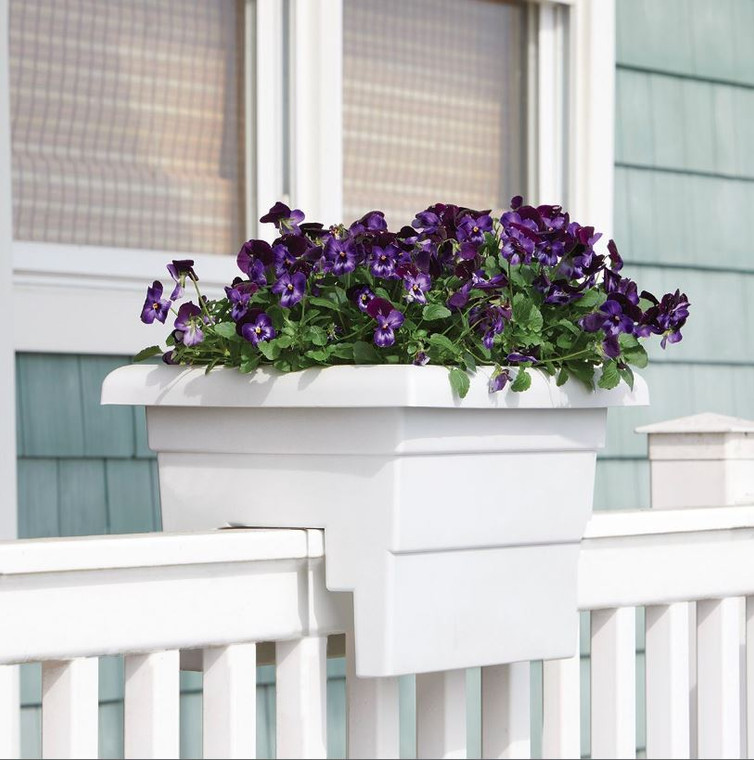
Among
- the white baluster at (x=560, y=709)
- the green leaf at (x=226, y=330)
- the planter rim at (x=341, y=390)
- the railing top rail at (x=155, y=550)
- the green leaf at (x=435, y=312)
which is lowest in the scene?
the white baluster at (x=560, y=709)

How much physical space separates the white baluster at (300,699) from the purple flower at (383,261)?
0.36m

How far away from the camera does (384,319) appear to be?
115cm

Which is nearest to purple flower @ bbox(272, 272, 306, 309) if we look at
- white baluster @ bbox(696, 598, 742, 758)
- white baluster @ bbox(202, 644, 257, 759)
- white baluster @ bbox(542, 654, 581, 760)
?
white baluster @ bbox(202, 644, 257, 759)

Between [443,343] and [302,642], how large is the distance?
1.05ft

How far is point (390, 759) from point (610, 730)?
0.99ft

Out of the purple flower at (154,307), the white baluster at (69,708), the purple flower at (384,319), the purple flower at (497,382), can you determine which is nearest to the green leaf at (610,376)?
the purple flower at (497,382)

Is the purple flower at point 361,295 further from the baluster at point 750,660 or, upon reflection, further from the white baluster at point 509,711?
the baluster at point 750,660

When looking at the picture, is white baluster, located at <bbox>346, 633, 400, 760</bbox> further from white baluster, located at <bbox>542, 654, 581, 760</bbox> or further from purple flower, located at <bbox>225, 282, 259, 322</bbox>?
purple flower, located at <bbox>225, 282, 259, 322</bbox>

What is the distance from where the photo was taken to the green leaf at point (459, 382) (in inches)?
45.3

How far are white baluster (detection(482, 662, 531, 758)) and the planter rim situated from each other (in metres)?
0.32

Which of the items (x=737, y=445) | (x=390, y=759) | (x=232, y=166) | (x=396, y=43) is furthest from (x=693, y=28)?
(x=390, y=759)

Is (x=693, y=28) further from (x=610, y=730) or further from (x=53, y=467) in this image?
(x=610, y=730)

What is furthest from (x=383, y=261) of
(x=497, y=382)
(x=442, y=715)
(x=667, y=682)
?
(x=667, y=682)

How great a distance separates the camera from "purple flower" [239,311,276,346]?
1.17 meters
